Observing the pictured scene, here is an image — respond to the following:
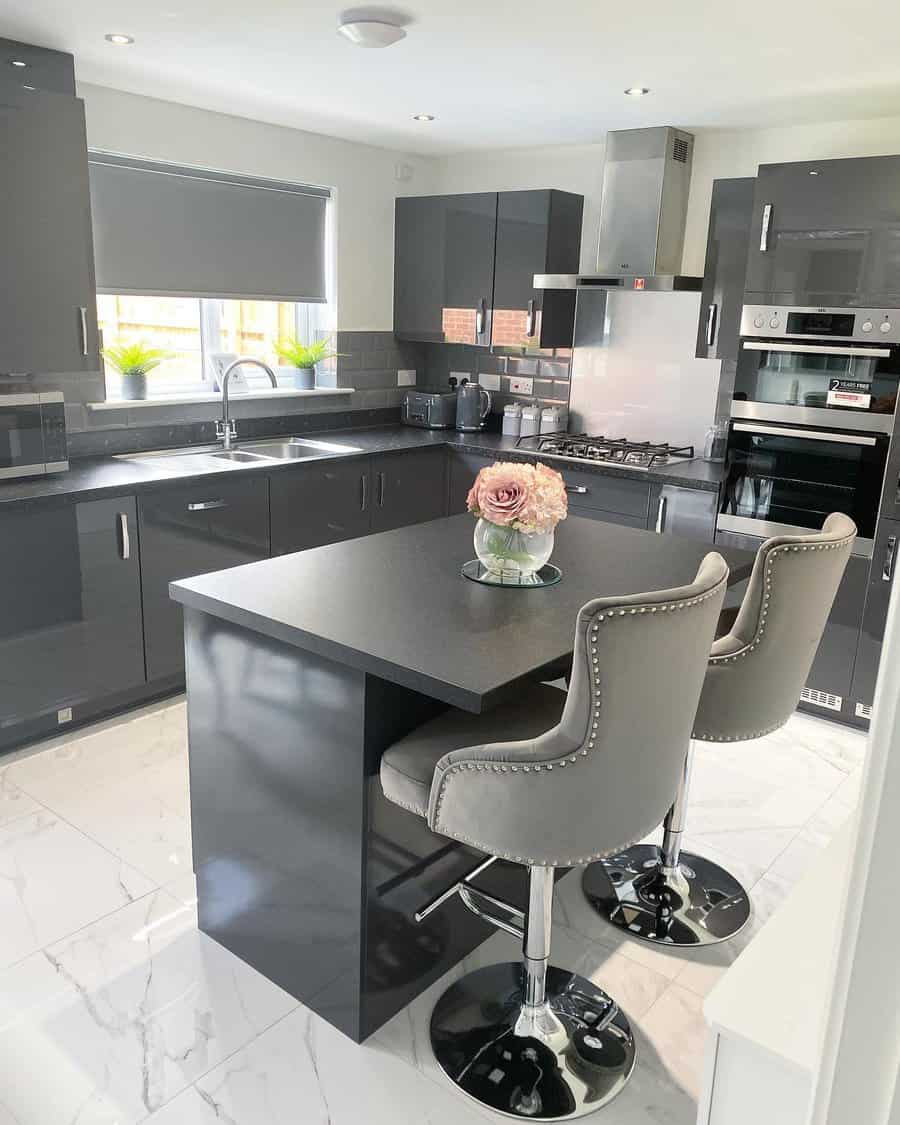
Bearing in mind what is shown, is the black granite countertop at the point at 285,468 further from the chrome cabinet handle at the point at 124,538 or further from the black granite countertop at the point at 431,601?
the black granite countertop at the point at 431,601

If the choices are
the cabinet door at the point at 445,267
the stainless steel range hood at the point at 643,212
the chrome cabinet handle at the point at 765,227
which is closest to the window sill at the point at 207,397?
the cabinet door at the point at 445,267

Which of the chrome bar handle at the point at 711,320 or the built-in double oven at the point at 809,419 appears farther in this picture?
the chrome bar handle at the point at 711,320

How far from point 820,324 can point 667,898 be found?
2276 millimetres

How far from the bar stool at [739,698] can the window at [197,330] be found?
9.79 feet

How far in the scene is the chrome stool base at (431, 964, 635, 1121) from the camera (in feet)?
6.29

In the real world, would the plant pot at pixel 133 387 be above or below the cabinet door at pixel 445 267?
below

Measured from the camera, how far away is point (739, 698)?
2250mm

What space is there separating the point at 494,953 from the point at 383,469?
2.61 meters

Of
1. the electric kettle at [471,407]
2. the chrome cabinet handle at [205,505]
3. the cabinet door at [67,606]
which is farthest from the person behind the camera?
the electric kettle at [471,407]

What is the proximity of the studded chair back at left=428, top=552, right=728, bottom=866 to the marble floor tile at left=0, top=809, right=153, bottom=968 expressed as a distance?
1258 mm

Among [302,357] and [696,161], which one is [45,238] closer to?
[302,357]

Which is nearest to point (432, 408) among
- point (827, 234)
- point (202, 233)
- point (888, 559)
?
point (202, 233)

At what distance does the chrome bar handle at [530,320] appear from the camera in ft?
15.3

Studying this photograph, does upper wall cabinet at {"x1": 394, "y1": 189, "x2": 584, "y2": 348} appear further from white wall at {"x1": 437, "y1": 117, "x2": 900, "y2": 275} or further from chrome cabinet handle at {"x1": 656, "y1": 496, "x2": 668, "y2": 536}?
chrome cabinet handle at {"x1": 656, "y1": 496, "x2": 668, "y2": 536}
